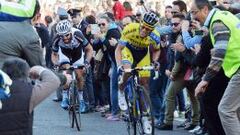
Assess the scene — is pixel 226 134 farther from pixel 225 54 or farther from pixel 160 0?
pixel 160 0

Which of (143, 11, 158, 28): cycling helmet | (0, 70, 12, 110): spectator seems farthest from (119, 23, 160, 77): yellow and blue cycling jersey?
(0, 70, 12, 110): spectator

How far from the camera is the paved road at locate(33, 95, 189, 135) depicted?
1242 centimetres

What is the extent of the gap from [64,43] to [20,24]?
5.52 metres

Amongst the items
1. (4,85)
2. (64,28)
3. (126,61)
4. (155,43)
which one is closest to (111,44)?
(64,28)

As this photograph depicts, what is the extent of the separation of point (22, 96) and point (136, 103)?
4945mm

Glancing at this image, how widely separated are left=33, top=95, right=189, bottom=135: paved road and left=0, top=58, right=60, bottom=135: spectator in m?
6.00

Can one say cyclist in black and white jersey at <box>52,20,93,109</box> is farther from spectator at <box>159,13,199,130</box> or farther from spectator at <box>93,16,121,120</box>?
spectator at <box>159,13,199,130</box>

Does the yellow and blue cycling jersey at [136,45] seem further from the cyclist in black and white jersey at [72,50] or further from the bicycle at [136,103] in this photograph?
the cyclist in black and white jersey at [72,50]

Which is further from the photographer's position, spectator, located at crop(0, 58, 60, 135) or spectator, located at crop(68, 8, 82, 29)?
spectator, located at crop(68, 8, 82, 29)

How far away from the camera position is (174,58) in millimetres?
12492

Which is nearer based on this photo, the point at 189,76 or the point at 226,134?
the point at 226,134

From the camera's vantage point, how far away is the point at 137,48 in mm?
11891

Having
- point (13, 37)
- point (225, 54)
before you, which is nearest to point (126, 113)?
point (225, 54)

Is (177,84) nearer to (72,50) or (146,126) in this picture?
(146,126)
